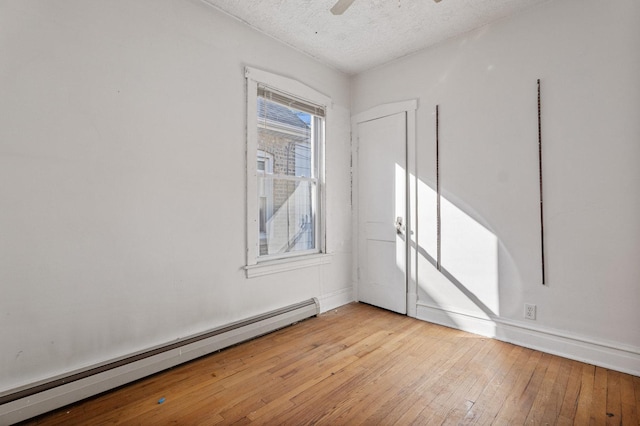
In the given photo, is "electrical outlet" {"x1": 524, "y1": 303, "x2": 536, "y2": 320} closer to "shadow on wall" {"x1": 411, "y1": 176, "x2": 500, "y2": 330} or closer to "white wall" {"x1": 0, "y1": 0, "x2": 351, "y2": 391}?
"shadow on wall" {"x1": 411, "y1": 176, "x2": 500, "y2": 330}

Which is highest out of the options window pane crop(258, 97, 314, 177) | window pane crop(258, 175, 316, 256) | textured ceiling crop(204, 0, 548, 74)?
textured ceiling crop(204, 0, 548, 74)

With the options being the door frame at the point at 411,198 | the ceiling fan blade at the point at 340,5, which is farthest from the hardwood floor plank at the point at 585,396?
the ceiling fan blade at the point at 340,5

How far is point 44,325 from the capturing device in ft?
6.35

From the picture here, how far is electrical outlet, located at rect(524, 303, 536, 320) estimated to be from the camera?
2.73 m

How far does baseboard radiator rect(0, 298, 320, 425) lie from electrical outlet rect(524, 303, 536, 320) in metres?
2.21

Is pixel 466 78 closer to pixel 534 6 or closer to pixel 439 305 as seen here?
pixel 534 6

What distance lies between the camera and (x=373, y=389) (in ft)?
6.93

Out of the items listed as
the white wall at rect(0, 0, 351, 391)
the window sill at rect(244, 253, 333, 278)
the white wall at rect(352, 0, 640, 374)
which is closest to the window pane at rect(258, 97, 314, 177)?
the white wall at rect(0, 0, 351, 391)

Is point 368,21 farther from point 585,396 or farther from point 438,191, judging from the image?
point 585,396

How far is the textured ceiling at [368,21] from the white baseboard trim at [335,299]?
2.80m

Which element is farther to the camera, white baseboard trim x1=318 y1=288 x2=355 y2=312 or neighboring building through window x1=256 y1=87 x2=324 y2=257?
white baseboard trim x1=318 y1=288 x2=355 y2=312

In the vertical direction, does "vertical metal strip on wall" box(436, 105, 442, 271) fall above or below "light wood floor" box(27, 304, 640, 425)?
above

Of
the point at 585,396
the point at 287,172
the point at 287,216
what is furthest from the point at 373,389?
the point at 287,172

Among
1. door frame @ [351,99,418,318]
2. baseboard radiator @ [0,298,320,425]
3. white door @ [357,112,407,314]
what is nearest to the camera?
baseboard radiator @ [0,298,320,425]
